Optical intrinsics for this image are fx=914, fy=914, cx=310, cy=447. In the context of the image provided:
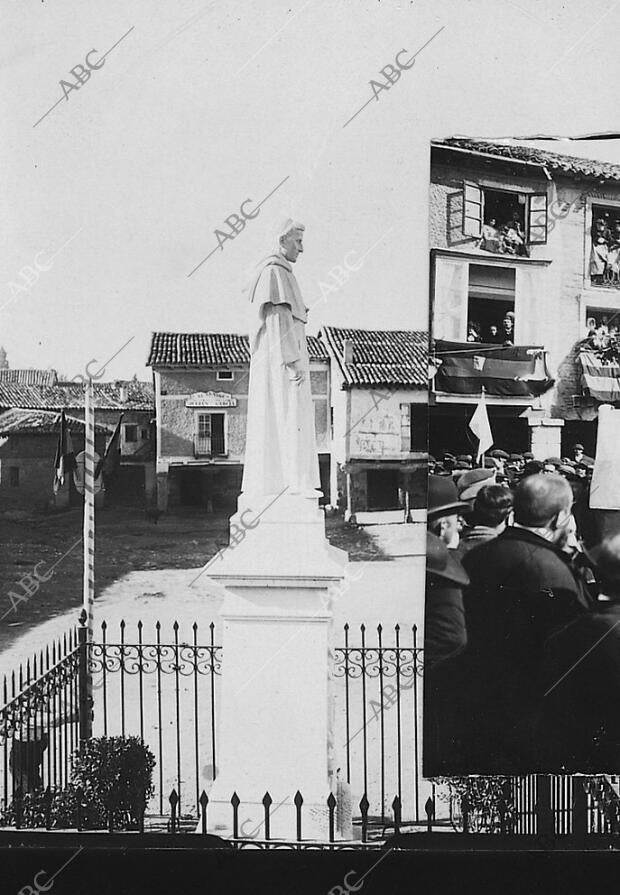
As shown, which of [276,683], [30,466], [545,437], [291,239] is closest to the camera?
[276,683]

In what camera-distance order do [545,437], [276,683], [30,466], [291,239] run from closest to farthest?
[276,683]
[291,239]
[545,437]
[30,466]

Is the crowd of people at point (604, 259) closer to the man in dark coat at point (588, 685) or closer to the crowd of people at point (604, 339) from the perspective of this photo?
the crowd of people at point (604, 339)

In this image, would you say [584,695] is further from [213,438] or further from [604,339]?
[213,438]

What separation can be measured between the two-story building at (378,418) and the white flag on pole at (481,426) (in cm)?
25

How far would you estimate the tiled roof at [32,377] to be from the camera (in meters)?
4.55

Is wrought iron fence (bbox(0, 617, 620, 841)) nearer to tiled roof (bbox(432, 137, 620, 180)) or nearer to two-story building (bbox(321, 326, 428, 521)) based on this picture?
two-story building (bbox(321, 326, 428, 521))

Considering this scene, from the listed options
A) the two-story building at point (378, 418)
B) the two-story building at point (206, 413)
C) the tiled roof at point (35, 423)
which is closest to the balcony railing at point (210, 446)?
the two-story building at point (206, 413)

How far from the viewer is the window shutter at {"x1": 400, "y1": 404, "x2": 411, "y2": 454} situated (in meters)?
4.50

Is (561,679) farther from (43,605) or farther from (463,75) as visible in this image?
(463,75)

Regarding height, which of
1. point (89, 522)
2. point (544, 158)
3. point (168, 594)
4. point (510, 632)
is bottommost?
point (510, 632)

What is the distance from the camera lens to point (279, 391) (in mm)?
4289

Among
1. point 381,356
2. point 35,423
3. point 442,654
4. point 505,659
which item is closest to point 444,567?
point 442,654

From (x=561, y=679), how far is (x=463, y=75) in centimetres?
298

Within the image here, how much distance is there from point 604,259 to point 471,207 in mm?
713
